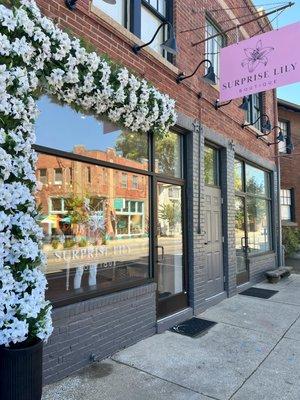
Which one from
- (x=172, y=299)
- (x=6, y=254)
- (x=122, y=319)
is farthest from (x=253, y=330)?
(x=6, y=254)

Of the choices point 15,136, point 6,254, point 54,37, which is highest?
point 54,37

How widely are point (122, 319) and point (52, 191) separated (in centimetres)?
188

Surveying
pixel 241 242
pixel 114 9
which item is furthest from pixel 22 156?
pixel 241 242

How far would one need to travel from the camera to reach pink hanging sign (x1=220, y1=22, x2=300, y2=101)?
560cm

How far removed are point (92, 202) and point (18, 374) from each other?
8.60ft

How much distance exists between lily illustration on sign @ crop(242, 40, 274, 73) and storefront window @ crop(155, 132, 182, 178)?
1636 mm

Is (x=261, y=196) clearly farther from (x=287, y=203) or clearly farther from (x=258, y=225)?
(x=287, y=203)

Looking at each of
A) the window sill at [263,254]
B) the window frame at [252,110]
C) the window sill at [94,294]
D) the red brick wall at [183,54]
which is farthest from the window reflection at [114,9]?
the window sill at [263,254]

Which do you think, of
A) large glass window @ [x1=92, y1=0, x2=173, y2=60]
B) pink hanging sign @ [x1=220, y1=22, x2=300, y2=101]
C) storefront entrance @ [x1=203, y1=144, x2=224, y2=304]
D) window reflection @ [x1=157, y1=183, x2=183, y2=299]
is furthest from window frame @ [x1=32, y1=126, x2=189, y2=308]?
large glass window @ [x1=92, y1=0, x2=173, y2=60]

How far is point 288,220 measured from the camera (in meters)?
16.1

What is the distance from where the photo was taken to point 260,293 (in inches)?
328

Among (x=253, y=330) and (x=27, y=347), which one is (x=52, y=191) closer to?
(x=27, y=347)

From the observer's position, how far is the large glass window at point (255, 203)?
9398 mm

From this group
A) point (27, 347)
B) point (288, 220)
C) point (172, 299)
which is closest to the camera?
point (27, 347)
